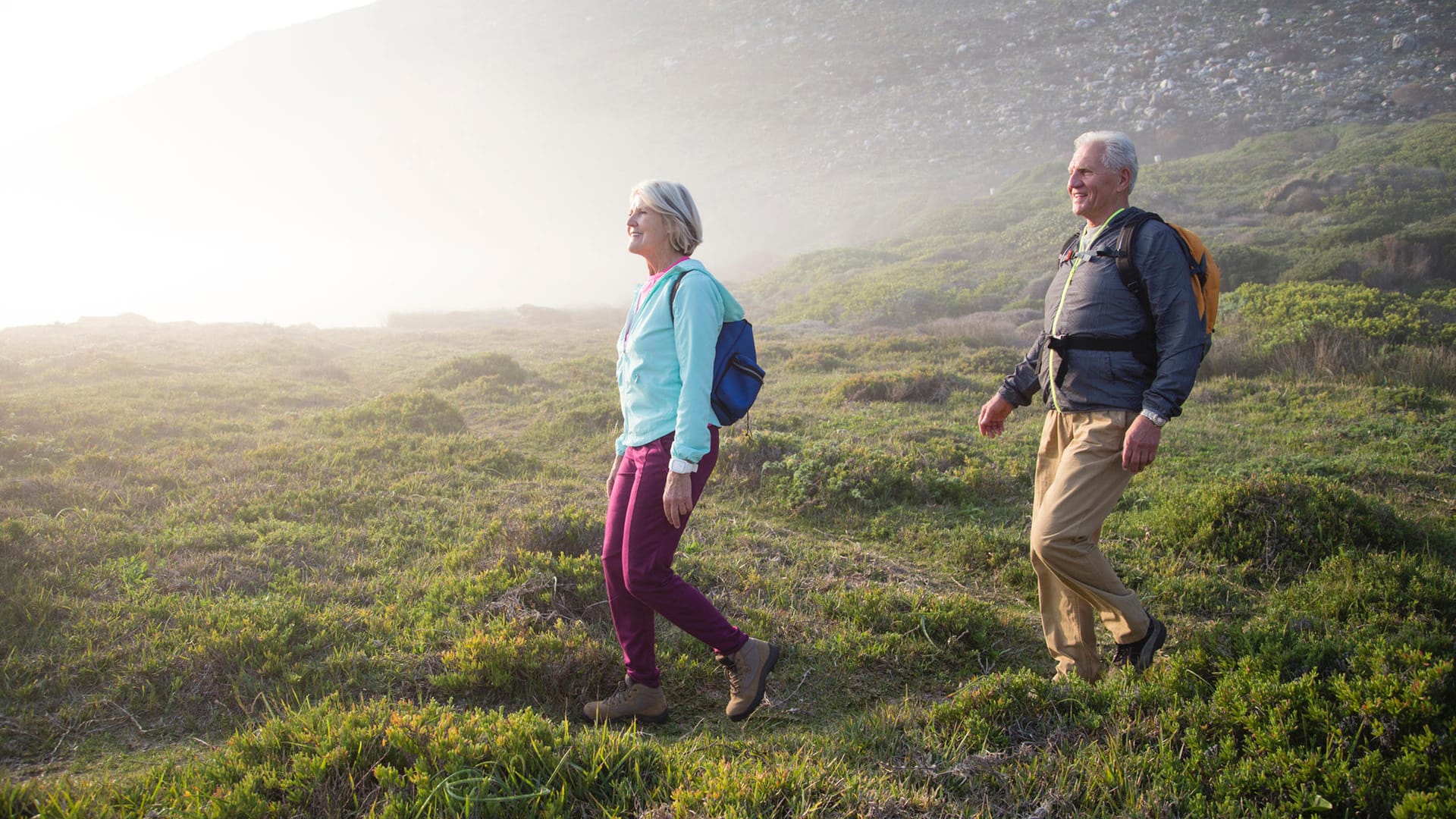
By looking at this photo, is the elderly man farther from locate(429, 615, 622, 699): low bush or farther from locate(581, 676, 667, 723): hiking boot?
locate(429, 615, 622, 699): low bush

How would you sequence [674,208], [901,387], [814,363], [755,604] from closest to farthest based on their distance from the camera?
[674,208] < [755,604] < [901,387] < [814,363]

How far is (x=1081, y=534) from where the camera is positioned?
10.9ft

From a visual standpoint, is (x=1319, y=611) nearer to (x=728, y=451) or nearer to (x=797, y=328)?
(x=728, y=451)

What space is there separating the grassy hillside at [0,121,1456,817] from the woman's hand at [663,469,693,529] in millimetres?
931

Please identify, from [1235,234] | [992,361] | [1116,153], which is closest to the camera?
[1116,153]

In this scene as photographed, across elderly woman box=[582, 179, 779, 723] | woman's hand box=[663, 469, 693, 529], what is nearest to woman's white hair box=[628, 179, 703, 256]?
elderly woman box=[582, 179, 779, 723]

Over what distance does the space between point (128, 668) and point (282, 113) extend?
11470 centimetres

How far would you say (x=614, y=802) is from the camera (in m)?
2.52

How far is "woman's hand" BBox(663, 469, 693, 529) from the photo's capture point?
9.86 feet

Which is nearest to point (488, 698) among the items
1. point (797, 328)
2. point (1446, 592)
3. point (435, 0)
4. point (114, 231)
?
point (1446, 592)

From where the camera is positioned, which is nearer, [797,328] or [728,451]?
[728,451]

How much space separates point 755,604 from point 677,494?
2.05 m

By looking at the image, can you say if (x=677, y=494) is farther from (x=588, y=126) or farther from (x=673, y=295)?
(x=588, y=126)

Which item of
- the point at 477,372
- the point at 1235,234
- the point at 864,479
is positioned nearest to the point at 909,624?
the point at 864,479
